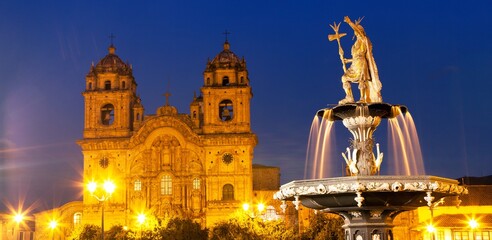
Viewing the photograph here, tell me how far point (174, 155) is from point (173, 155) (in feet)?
0.26

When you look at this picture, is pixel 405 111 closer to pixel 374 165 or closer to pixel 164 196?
pixel 374 165

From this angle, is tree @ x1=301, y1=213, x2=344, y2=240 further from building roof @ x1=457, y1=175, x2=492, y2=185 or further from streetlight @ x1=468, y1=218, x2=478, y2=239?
building roof @ x1=457, y1=175, x2=492, y2=185

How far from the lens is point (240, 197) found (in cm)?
5419

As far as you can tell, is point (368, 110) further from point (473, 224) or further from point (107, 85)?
point (107, 85)

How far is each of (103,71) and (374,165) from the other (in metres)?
45.2

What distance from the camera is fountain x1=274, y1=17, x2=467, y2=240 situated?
13867 millimetres

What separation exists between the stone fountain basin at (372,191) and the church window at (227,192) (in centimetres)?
3966

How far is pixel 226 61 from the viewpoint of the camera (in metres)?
57.8

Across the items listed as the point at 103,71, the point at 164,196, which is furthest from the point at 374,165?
the point at 103,71

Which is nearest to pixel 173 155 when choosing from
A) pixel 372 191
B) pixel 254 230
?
pixel 254 230

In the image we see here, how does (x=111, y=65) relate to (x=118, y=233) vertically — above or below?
above

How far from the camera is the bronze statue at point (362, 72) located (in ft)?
54.8

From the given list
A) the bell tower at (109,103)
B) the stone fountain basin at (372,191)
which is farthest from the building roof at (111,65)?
the stone fountain basin at (372,191)

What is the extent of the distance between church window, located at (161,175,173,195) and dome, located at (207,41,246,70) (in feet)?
31.6
